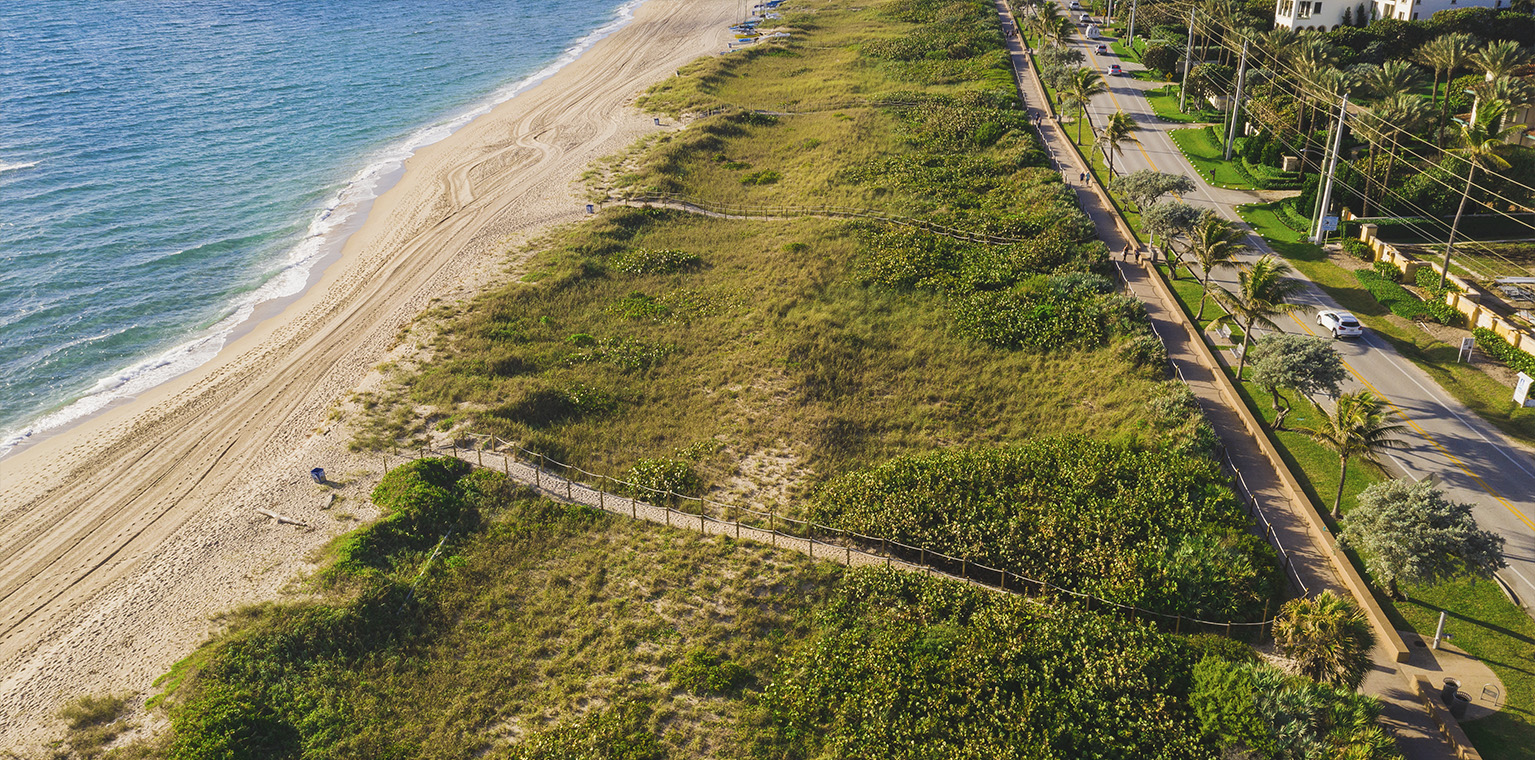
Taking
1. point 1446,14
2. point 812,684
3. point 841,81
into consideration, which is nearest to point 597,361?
point 812,684

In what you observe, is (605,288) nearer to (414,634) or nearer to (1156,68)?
(414,634)

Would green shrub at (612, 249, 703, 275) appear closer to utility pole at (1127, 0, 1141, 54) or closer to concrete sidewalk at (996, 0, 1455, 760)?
concrete sidewalk at (996, 0, 1455, 760)

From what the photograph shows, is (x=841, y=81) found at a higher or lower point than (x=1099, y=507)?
higher

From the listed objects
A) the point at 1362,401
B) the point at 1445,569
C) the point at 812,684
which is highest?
the point at 1362,401

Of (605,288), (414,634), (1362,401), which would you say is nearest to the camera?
(414,634)

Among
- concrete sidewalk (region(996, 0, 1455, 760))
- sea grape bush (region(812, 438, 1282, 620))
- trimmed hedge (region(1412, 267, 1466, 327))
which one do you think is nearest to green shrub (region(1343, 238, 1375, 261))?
trimmed hedge (region(1412, 267, 1466, 327))

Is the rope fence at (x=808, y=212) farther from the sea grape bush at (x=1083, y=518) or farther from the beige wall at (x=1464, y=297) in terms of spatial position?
the sea grape bush at (x=1083, y=518)

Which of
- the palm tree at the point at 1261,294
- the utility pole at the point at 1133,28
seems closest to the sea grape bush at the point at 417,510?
the palm tree at the point at 1261,294
